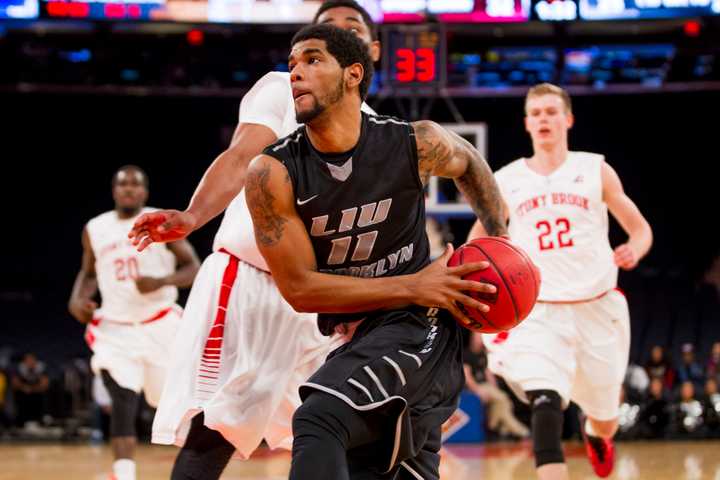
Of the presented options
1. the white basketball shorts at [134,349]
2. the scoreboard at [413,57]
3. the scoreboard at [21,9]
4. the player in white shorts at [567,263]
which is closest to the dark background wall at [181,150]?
the scoreboard at [21,9]

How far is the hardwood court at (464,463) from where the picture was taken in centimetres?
835

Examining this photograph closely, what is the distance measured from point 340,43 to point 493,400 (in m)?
10.5

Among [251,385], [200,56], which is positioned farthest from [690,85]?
[251,385]

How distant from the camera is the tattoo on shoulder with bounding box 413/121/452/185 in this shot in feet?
11.1

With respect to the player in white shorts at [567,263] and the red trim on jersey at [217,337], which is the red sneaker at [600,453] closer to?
the player in white shorts at [567,263]

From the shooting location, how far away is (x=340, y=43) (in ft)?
10.8

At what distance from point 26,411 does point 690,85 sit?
11.6 metres

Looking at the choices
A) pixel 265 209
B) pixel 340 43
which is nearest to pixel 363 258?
pixel 265 209

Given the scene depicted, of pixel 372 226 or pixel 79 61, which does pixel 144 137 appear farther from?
pixel 372 226

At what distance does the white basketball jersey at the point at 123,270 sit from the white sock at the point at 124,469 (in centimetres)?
120

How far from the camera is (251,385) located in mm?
3834

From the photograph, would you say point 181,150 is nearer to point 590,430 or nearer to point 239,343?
point 590,430

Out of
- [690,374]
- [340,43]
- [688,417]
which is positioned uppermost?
[340,43]

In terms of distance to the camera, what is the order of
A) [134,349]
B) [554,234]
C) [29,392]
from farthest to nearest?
1. [29,392]
2. [134,349]
3. [554,234]
